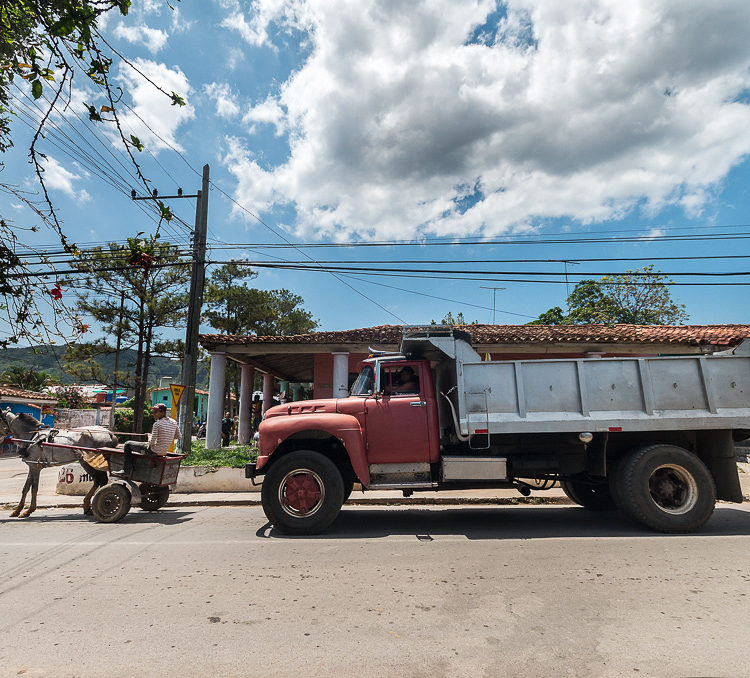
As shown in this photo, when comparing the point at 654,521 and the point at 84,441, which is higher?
the point at 84,441

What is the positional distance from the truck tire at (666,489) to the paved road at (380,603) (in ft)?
0.79

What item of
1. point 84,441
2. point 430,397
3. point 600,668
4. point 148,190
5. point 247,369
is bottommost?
point 600,668

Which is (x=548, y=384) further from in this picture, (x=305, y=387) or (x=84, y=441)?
(x=305, y=387)

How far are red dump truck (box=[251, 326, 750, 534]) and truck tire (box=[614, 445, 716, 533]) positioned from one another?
1cm

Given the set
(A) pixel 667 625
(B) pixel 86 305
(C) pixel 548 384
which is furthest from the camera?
(B) pixel 86 305

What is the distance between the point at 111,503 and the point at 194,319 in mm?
5263

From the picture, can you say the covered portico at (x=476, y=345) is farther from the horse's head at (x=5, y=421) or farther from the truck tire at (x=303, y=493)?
the truck tire at (x=303, y=493)

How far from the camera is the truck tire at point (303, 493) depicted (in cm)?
588

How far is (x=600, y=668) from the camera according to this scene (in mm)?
2648

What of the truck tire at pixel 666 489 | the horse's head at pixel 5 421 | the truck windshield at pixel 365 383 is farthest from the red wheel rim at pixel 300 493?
the horse's head at pixel 5 421

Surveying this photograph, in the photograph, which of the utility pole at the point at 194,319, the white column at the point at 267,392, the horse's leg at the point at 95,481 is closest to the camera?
the horse's leg at the point at 95,481

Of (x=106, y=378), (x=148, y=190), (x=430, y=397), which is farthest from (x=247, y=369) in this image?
(x=148, y=190)

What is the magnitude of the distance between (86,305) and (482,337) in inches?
700

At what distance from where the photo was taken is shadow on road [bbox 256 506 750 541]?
5844mm
